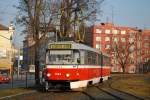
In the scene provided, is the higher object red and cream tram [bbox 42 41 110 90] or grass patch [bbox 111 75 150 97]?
red and cream tram [bbox 42 41 110 90]

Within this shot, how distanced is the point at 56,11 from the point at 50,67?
7.52 meters

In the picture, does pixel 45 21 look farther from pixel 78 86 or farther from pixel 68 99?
pixel 68 99

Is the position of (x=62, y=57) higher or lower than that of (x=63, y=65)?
higher

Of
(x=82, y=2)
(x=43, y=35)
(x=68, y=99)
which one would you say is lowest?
(x=68, y=99)

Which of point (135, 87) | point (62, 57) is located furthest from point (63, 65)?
point (135, 87)

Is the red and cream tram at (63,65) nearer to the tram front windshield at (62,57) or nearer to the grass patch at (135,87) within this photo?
the tram front windshield at (62,57)

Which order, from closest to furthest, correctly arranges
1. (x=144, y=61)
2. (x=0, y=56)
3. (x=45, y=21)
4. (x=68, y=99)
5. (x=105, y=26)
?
(x=68, y=99), (x=45, y=21), (x=0, y=56), (x=144, y=61), (x=105, y=26)

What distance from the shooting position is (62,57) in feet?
98.2

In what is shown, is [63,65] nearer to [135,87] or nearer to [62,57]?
[62,57]

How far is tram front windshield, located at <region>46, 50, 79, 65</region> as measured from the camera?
98.1 ft

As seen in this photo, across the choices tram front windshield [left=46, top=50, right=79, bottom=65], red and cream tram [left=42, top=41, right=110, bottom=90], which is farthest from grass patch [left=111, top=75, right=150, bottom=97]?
tram front windshield [left=46, top=50, right=79, bottom=65]

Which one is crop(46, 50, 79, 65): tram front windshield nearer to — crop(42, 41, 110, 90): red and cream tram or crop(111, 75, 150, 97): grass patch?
crop(42, 41, 110, 90): red and cream tram

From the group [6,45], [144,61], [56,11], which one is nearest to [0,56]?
[6,45]

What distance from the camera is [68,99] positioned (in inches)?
955
